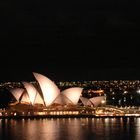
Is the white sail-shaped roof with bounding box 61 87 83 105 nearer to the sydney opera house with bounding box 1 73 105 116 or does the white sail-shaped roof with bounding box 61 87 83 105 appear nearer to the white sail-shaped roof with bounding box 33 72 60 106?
the sydney opera house with bounding box 1 73 105 116

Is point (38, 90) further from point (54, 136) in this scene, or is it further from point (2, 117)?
point (54, 136)

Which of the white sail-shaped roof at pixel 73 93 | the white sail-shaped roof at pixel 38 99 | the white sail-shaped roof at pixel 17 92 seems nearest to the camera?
the white sail-shaped roof at pixel 38 99

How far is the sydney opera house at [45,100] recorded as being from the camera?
126500 millimetres

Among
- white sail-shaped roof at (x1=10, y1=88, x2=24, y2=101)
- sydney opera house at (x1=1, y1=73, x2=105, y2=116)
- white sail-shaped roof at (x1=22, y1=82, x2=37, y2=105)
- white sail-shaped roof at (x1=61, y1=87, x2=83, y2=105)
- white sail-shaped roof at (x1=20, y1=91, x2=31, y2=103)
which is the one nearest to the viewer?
sydney opera house at (x1=1, y1=73, x2=105, y2=116)

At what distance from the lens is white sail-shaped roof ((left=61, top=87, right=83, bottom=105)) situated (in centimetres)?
13312

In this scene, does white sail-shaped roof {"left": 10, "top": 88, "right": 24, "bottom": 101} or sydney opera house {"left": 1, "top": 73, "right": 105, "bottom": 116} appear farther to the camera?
white sail-shaped roof {"left": 10, "top": 88, "right": 24, "bottom": 101}

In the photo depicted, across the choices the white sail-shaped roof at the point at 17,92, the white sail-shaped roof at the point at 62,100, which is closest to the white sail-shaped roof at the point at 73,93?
the white sail-shaped roof at the point at 62,100

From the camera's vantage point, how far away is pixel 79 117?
136 meters

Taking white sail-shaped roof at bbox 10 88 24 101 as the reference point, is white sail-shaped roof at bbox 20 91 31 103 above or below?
below

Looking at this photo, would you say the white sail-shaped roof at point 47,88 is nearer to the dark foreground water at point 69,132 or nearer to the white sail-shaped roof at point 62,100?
the white sail-shaped roof at point 62,100

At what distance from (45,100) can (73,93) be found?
22.5 feet

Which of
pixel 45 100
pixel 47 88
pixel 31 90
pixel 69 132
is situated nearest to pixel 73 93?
pixel 45 100

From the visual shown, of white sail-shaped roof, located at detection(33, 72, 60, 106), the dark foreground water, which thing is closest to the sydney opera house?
white sail-shaped roof, located at detection(33, 72, 60, 106)

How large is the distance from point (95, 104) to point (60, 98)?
636 inches
